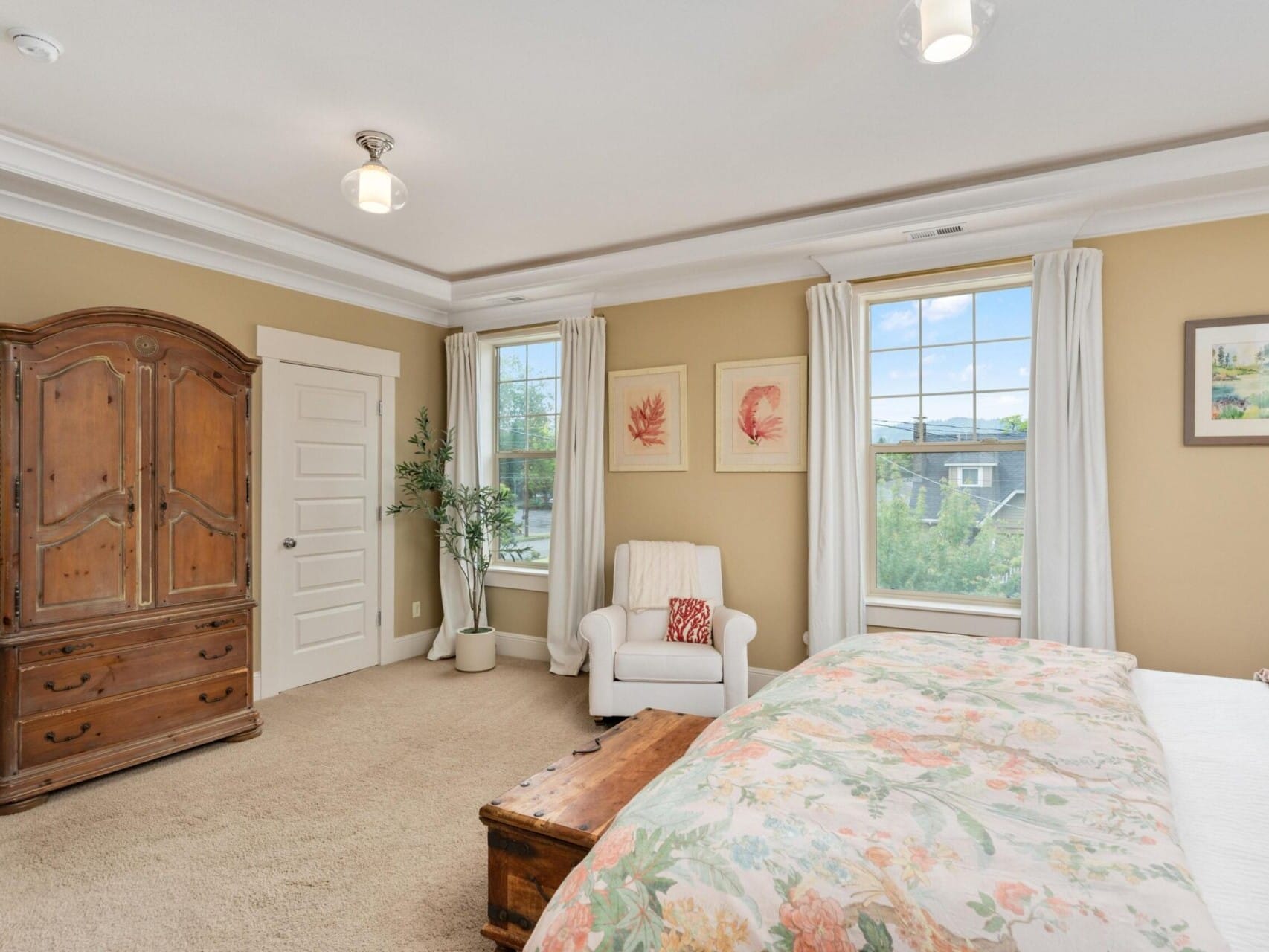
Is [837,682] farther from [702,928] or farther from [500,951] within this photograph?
[500,951]

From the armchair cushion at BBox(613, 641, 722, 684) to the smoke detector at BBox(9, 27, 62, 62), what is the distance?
132 inches

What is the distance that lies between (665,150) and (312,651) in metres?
3.74

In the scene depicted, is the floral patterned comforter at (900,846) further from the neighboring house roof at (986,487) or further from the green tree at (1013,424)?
the green tree at (1013,424)

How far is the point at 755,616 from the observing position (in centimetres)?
432

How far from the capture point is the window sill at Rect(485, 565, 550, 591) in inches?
202

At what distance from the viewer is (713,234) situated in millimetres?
4055

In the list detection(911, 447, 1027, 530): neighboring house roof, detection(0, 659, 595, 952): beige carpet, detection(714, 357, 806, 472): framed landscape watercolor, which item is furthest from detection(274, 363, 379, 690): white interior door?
detection(911, 447, 1027, 530): neighboring house roof

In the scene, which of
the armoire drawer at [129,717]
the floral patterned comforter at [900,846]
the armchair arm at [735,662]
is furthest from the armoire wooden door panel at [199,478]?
the floral patterned comforter at [900,846]

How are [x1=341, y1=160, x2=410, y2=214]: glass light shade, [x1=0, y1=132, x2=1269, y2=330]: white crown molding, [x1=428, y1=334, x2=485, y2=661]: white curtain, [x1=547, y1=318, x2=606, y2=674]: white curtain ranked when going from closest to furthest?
[x1=341, y1=160, x2=410, y2=214]: glass light shade
[x1=0, y1=132, x2=1269, y2=330]: white crown molding
[x1=547, y1=318, x2=606, y2=674]: white curtain
[x1=428, y1=334, x2=485, y2=661]: white curtain

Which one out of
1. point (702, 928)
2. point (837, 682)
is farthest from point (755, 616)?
point (702, 928)

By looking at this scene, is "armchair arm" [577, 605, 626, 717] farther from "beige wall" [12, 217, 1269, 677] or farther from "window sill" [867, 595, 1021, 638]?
"window sill" [867, 595, 1021, 638]

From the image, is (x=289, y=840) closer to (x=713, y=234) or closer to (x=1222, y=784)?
(x=1222, y=784)

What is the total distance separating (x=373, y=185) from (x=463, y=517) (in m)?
2.81

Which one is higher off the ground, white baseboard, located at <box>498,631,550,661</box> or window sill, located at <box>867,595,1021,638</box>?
window sill, located at <box>867,595,1021,638</box>
